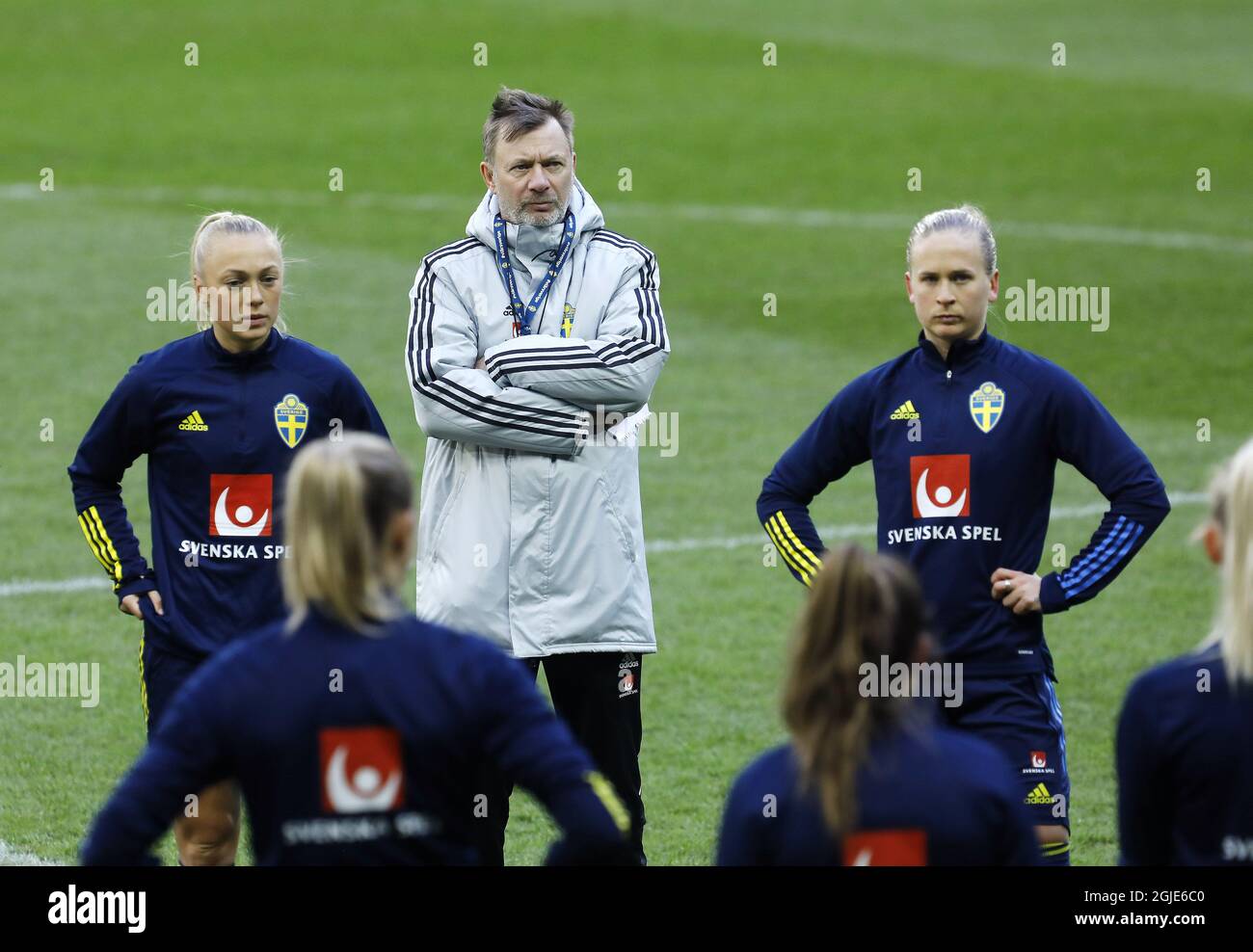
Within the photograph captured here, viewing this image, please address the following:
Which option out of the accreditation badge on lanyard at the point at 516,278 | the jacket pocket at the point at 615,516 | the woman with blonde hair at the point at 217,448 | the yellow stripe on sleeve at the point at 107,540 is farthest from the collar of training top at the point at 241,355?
the jacket pocket at the point at 615,516

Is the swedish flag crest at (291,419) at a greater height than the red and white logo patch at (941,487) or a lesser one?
greater

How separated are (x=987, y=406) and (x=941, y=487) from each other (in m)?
0.26

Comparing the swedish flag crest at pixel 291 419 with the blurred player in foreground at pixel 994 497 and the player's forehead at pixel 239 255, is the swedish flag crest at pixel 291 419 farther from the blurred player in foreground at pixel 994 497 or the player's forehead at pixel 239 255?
the blurred player in foreground at pixel 994 497

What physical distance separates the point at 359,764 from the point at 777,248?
727 inches

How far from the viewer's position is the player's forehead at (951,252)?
17.1 feet

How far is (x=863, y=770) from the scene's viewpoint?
321 cm

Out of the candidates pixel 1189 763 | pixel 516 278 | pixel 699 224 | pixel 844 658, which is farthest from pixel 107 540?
pixel 699 224

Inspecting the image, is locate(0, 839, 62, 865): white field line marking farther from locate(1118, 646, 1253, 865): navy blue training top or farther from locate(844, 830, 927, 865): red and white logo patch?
locate(1118, 646, 1253, 865): navy blue training top

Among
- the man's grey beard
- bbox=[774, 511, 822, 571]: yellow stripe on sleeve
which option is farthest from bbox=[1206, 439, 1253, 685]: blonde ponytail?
the man's grey beard

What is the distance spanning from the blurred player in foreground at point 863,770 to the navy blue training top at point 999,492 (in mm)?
1867

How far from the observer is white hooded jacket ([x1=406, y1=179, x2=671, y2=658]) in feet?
18.1

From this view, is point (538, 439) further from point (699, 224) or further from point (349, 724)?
point (699, 224)

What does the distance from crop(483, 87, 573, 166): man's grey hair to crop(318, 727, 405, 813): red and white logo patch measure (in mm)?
2626
